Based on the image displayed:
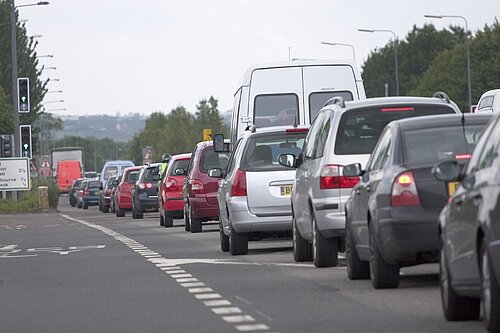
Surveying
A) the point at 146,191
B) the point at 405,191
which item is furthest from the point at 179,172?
the point at 405,191

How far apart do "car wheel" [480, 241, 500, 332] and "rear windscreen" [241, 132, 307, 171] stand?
11.8 meters

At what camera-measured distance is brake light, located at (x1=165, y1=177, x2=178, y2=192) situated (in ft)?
125

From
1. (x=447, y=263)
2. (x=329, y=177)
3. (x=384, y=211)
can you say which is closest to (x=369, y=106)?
(x=329, y=177)

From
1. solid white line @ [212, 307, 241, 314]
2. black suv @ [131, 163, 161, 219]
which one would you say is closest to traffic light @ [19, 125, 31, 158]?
black suv @ [131, 163, 161, 219]

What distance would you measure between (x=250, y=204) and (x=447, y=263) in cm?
1064

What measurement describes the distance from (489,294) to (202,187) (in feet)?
71.0

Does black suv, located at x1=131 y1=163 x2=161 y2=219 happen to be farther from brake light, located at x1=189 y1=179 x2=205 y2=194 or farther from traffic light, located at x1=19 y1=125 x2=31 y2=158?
brake light, located at x1=189 y1=179 x2=205 y2=194

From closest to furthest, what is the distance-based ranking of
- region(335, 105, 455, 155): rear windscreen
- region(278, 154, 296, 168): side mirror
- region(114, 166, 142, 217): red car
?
1. region(335, 105, 455, 155): rear windscreen
2. region(278, 154, 296, 168): side mirror
3. region(114, 166, 142, 217): red car

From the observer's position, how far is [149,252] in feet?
79.3

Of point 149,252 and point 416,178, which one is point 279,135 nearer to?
point 149,252

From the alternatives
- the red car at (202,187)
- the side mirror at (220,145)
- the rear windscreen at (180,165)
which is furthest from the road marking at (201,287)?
the rear windscreen at (180,165)

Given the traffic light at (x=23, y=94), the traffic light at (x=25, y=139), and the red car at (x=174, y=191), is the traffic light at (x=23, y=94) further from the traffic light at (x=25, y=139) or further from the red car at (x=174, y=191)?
the red car at (x=174, y=191)

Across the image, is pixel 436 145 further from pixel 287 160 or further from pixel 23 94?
pixel 23 94

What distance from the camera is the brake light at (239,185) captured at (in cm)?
2189
